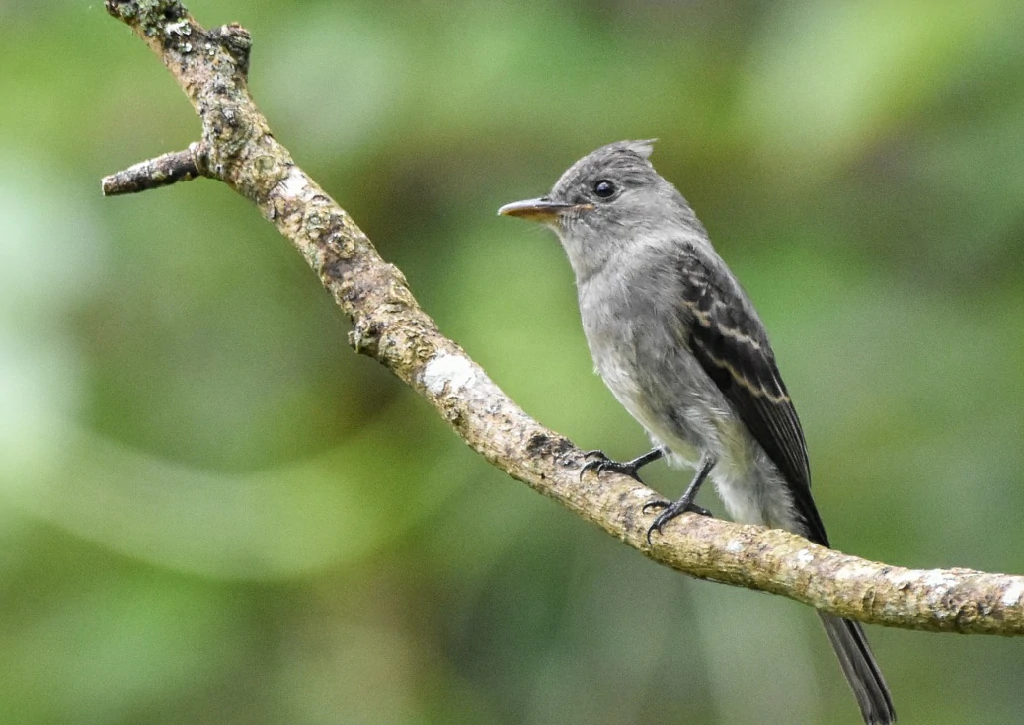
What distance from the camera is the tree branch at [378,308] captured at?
88.9 inches

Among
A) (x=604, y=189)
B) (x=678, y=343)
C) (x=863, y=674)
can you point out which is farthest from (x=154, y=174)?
(x=863, y=674)

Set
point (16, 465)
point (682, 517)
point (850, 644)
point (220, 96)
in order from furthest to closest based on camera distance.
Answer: point (16, 465), point (850, 644), point (220, 96), point (682, 517)

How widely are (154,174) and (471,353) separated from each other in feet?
4.10

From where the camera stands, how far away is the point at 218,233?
4.03 metres

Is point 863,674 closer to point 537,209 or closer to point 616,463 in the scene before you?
point 616,463

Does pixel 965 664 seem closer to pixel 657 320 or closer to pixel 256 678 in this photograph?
pixel 657 320

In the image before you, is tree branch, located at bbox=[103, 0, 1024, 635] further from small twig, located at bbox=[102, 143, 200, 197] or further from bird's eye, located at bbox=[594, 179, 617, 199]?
bird's eye, located at bbox=[594, 179, 617, 199]

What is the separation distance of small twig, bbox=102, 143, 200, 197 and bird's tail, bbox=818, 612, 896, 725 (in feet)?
5.66

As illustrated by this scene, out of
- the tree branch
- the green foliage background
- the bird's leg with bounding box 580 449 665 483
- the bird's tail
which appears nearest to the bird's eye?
the green foliage background

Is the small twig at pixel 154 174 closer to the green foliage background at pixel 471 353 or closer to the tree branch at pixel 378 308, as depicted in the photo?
the tree branch at pixel 378 308

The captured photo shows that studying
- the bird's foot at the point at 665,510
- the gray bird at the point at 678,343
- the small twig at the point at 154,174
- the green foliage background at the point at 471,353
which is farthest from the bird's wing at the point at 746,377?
the small twig at the point at 154,174

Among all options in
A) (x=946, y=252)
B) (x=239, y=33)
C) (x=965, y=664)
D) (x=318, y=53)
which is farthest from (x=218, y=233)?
(x=965, y=664)

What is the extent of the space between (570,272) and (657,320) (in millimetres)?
709

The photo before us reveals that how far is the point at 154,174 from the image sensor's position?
2.65m
